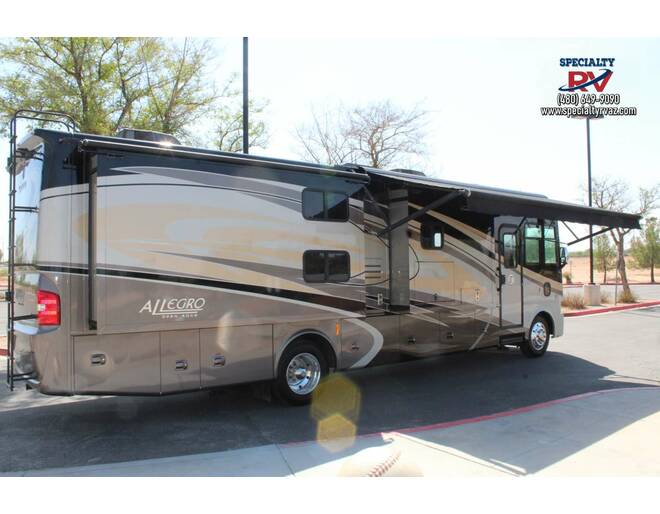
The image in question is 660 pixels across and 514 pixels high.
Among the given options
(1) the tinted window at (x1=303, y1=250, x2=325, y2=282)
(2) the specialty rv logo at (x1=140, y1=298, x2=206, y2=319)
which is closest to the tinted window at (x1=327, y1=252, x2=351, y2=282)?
(1) the tinted window at (x1=303, y1=250, x2=325, y2=282)

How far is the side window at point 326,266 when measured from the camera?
7305mm

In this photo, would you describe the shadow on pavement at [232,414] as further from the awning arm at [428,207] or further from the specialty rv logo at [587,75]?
the specialty rv logo at [587,75]

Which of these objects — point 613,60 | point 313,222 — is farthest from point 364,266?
point 613,60

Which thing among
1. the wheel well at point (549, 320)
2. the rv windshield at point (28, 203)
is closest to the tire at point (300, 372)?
the rv windshield at point (28, 203)

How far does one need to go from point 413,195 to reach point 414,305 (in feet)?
5.74

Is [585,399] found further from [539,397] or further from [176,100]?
[176,100]

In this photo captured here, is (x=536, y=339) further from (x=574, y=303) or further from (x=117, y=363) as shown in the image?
(x=574, y=303)

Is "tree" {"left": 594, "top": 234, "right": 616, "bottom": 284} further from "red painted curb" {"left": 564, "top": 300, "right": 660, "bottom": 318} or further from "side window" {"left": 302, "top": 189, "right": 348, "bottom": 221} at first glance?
"side window" {"left": 302, "top": 189, "right": 348, "bottom": 221}

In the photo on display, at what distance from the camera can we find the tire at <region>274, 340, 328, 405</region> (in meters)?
7.03

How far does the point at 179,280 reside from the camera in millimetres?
6160

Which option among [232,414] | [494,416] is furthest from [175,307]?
[494,416]

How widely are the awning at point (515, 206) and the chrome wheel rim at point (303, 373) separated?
9.45 feet

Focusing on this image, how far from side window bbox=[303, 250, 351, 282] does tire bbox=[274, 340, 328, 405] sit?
35.4 inches

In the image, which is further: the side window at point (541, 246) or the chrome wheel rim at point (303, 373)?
the side window at point (541, 246)
